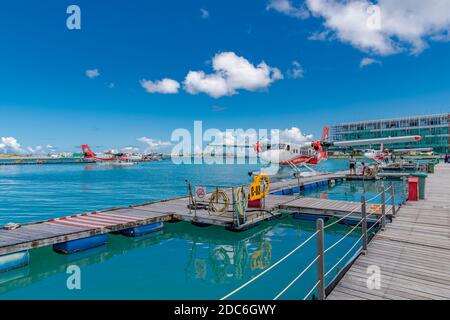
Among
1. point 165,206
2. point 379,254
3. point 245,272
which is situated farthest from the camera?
point 165,206

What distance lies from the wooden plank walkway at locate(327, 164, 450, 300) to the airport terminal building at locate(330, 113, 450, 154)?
107240mm

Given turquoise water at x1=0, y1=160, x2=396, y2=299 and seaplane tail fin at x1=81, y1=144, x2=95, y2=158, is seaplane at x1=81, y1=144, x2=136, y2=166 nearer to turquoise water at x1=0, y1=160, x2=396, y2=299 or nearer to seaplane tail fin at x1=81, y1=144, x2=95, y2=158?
seaplane tail fin at x1=81, y1=144, x2=95, y2=158

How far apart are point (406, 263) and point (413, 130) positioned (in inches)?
4623

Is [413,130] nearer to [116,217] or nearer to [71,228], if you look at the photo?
[116,217]

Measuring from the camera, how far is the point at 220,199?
13508 mm

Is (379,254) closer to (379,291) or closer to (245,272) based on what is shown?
(379,291)

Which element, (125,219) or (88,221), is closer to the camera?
(88,221)

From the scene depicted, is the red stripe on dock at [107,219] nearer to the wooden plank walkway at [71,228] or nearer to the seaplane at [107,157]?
the wooden plank walkway at [71,228]

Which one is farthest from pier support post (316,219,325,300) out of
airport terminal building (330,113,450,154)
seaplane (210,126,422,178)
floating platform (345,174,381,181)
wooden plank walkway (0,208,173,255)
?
airport terminal building (330,113,450,154)

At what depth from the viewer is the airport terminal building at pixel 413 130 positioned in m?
98.3

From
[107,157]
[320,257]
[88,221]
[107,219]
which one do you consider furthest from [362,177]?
[107,157]

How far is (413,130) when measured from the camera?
10338 centimetres
